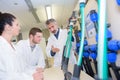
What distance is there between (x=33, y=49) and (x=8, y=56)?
5.20 feet

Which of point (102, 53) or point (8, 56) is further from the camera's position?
point (8, 56)

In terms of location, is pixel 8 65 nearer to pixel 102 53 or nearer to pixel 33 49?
pixel 102 53

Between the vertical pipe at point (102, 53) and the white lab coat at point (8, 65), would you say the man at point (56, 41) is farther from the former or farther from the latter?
the vertical pipe at point (102, 53)

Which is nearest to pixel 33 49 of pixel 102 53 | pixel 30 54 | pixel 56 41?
pixel 30 54

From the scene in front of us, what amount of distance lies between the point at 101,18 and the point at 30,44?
7.05 ft

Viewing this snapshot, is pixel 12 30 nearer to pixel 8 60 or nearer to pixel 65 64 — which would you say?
pixel 8 60

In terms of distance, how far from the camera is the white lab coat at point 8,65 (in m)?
1.21

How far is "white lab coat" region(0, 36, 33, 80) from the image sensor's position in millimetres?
1212

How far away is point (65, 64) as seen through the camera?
1940 mm

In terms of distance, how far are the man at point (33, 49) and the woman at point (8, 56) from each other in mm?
1133

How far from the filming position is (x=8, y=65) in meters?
1.23

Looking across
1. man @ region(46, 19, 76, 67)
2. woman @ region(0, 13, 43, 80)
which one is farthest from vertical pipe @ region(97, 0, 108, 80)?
man @ region(46, 19, 76, 67)

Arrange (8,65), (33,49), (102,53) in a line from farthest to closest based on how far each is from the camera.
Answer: (33,49) → (8,65) → (102,53)

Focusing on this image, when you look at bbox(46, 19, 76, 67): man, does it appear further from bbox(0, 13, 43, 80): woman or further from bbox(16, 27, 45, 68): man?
bbox(0, 13, 43, 80): woman
